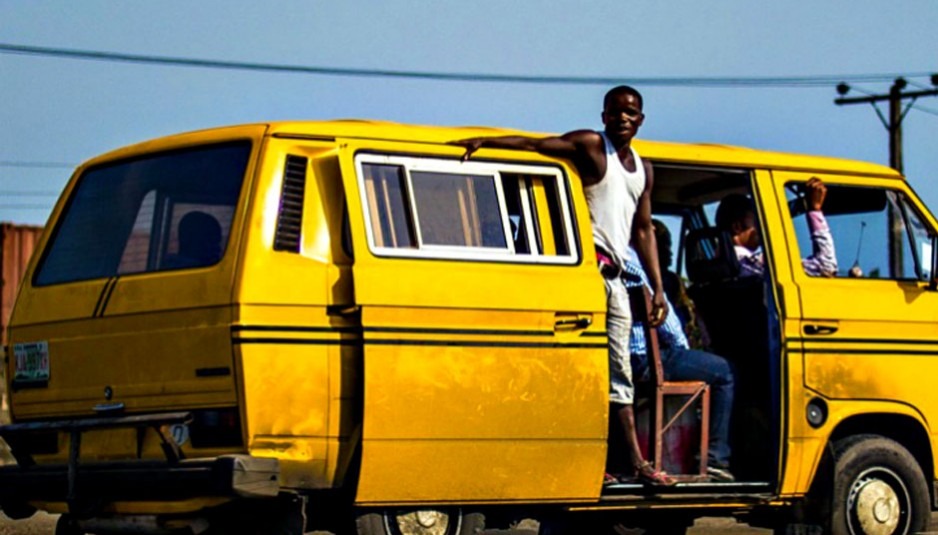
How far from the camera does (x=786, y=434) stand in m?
9.93

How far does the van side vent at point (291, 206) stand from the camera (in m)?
8.30

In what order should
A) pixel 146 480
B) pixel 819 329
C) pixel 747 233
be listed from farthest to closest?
pixel 747 233
pixel 819 329
pixel 146 480

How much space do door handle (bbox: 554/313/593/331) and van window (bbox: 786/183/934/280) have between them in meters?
1.94

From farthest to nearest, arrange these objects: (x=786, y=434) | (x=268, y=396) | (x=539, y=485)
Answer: (x=786, y=434), (x=539, y=485), (x=268, y=396)

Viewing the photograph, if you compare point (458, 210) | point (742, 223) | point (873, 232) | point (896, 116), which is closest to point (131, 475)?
point (458, 210)

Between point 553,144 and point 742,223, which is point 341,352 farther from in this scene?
point 742,223

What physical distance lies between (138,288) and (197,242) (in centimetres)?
35

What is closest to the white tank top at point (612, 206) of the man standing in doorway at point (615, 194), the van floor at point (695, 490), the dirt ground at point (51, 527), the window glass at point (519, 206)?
the man standing in doorway at point (615, 194)

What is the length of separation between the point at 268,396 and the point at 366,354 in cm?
51

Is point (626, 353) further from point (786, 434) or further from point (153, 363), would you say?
point (153, 363)

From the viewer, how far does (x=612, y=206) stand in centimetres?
946

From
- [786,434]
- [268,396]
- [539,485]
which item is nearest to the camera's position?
[268,396]

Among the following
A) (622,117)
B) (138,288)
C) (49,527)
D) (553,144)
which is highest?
(622,117)

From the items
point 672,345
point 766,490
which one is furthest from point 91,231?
point 766,490
